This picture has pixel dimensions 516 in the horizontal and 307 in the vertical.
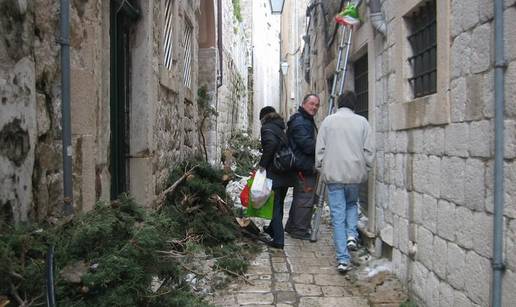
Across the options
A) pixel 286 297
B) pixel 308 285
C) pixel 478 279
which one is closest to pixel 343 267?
pixel 308 285

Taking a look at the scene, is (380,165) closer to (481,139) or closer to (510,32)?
(481,139)

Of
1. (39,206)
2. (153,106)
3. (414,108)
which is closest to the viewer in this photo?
(39,206)

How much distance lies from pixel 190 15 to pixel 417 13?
418 centimetres

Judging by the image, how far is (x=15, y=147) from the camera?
2113 mm

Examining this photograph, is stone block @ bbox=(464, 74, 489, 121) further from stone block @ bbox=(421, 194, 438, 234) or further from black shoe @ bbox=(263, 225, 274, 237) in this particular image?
black shoe @ bbox=(263, 225, 274, 237)

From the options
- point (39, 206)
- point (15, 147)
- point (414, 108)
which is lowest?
point (39, 206)

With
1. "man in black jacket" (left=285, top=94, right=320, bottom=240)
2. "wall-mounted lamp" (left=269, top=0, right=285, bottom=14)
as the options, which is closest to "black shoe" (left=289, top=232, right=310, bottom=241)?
"man in black jacket" (left=285, top=94, right=320, bottom=240)

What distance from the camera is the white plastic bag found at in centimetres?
547

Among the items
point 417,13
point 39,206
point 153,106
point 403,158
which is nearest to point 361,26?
point 417,13

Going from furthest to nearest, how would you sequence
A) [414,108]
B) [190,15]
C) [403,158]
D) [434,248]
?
[190,15], [403,158], [414,108], [434,248]

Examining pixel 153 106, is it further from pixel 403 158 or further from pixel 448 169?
pixel 448 169

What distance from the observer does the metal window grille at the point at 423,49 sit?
12.1 feet

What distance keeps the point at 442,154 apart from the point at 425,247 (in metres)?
0.73

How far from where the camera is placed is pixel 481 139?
2744 millimetres
